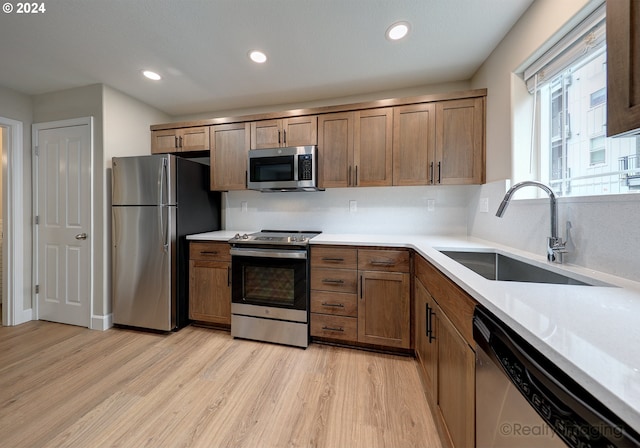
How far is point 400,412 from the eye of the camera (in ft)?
4.83

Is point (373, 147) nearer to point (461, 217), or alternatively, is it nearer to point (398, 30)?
point (398, 30)

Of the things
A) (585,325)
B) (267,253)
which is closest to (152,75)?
(267,253)

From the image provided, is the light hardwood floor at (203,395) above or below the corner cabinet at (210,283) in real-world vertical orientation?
below

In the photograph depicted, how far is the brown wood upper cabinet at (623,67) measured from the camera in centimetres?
63

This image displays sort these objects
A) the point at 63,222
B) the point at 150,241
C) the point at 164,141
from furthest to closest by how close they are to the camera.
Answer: the point at 164,141 → the point at 63,222 → the point at 150,241

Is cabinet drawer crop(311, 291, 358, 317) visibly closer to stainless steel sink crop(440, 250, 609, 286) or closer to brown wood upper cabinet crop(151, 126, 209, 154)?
stainless steel sink crop(440, 250, 609, 286)

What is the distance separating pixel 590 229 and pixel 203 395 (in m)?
2.31

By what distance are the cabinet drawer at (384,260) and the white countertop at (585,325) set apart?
2.95ft

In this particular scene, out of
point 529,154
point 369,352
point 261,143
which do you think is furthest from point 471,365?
point 261,143

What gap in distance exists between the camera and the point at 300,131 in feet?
8.19

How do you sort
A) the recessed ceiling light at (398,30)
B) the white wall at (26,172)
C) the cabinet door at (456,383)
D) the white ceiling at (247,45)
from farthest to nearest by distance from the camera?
1. the white wall at (26,172)
2. the recessed ceiling light at (398,30)
3. the white ceiling at (247,45)
4. the cabinet door at (456,383)

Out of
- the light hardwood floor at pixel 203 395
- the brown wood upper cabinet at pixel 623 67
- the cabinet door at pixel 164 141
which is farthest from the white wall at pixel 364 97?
the light hardwood floor at pixel 203 395

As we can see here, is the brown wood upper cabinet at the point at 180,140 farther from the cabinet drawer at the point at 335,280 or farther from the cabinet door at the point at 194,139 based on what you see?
the cabinet drawer at the point at 335,280

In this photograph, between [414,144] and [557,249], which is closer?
[557,249]
